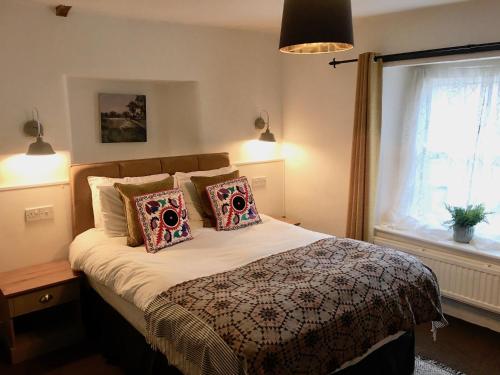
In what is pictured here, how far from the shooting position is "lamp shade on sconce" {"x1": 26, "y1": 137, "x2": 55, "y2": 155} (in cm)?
270

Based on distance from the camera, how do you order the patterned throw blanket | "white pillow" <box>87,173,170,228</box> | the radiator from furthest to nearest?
"white pillow" <box>87,173,170,228</box> → the radiator → the patterned throw blanket

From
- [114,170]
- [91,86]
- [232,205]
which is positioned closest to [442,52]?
[232,205]

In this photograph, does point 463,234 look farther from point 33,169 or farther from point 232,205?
point 33,169

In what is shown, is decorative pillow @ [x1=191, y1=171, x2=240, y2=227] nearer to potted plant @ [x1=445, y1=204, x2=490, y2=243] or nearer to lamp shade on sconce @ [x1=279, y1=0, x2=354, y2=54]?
lamp shade on sconce @ [x1=279, y1=0, x2=354, y2=54]

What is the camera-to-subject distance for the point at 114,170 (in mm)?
3195

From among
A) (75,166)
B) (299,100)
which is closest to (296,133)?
(299,100)

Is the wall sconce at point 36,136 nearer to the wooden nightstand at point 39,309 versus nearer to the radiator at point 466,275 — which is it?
the wooden nightstand at point 39,309

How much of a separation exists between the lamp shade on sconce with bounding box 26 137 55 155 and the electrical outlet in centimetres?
199

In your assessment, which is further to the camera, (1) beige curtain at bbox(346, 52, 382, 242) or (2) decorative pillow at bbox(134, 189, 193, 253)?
(1) beige curtain at bbox(346, 52, 382, 242)

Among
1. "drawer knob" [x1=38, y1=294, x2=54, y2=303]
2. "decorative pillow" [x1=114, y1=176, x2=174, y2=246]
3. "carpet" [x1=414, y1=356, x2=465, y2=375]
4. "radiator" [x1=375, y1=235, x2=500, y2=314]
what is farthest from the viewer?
"radiator" [x1=375, y1=235, x2=500, y2=314]

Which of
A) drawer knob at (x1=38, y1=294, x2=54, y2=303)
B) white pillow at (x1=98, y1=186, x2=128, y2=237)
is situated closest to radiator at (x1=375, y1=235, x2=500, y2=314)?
white pillow at (x1=98, y1=186, x2=128, y2=237)

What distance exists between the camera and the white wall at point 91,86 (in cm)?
280

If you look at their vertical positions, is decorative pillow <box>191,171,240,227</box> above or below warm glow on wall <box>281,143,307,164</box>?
below

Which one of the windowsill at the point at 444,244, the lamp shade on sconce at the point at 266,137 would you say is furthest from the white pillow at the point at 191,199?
the windowsill at the point at 444,244
